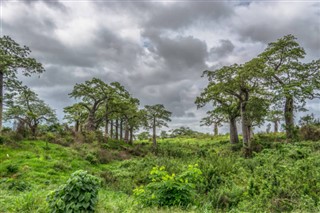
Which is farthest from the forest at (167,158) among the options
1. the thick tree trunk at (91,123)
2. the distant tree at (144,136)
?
the distant tree at (144,136)

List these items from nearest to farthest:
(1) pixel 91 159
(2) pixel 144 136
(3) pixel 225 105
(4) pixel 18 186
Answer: (4) pixel 18 186 < (1) pixel 91 159 < (3) pixel 225 105 < (2) pixel 144 136

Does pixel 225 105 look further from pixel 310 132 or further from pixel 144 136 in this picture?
pixel 144 136

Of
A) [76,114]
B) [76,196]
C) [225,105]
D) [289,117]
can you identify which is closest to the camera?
[76,196]

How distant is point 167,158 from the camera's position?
20000 millimetres

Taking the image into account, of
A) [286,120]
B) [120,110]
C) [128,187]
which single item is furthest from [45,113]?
[286,120]

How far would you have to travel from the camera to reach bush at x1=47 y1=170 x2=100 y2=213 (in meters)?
5.47

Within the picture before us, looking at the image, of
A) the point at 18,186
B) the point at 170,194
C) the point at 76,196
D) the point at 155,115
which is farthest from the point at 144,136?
the point at 76,196

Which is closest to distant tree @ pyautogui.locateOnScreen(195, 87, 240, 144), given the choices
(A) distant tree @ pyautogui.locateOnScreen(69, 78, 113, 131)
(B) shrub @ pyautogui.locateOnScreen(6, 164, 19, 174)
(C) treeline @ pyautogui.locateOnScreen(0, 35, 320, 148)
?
(C) treeline @ pyautogui.locateOnScreen(0, 35, 320, 148)

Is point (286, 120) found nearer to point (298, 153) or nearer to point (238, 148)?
point (238, 148)

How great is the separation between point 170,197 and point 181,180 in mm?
635

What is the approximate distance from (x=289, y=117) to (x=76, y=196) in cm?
2280

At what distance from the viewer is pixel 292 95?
20953 millimetres

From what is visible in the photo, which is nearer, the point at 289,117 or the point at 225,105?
the point at 289,117

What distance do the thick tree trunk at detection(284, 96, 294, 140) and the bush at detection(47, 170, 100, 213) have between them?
21.0 m
